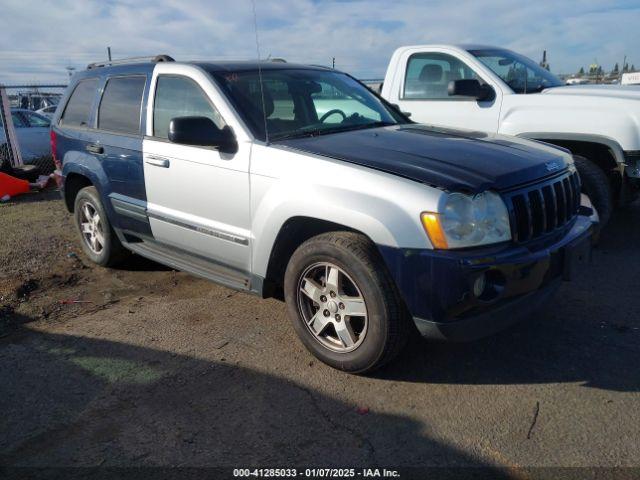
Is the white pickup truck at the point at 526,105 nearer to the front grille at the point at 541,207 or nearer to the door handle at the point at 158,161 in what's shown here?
the front grille at the point at 541,207

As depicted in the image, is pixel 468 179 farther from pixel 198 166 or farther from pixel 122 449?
pixel 122 449

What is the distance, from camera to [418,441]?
2.70 m

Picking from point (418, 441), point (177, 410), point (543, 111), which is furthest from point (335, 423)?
point (543, 111)

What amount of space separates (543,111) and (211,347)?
159 inches

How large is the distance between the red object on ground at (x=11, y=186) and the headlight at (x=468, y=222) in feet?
27.4

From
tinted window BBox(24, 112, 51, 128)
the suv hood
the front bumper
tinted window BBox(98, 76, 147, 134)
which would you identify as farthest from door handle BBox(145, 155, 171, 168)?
tinted window BBox(24, 112, 51, 128)

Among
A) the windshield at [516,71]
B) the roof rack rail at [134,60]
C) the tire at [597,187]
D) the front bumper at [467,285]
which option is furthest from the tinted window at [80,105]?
the tire at [597,187]

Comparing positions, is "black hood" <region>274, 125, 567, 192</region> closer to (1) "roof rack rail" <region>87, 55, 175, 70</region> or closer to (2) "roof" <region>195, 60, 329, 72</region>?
(2) "roof" <region>195, 60, 329, 72</region>

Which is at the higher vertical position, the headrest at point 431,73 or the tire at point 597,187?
the headrest at point 431,73

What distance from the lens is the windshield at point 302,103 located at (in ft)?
12.4

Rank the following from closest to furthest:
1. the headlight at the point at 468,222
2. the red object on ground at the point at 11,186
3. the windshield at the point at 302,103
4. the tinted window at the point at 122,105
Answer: the headlight at the point at 468,222 < the windshield at the point at 302,103 < the tinted window at the point at 122,105 < the red object on ground at the point at 11,186

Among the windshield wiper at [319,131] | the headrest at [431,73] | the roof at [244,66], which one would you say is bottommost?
the windshield wiper at [319,131]

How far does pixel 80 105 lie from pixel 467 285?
4.27 metres

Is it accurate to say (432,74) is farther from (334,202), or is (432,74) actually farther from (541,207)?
(334,202)
